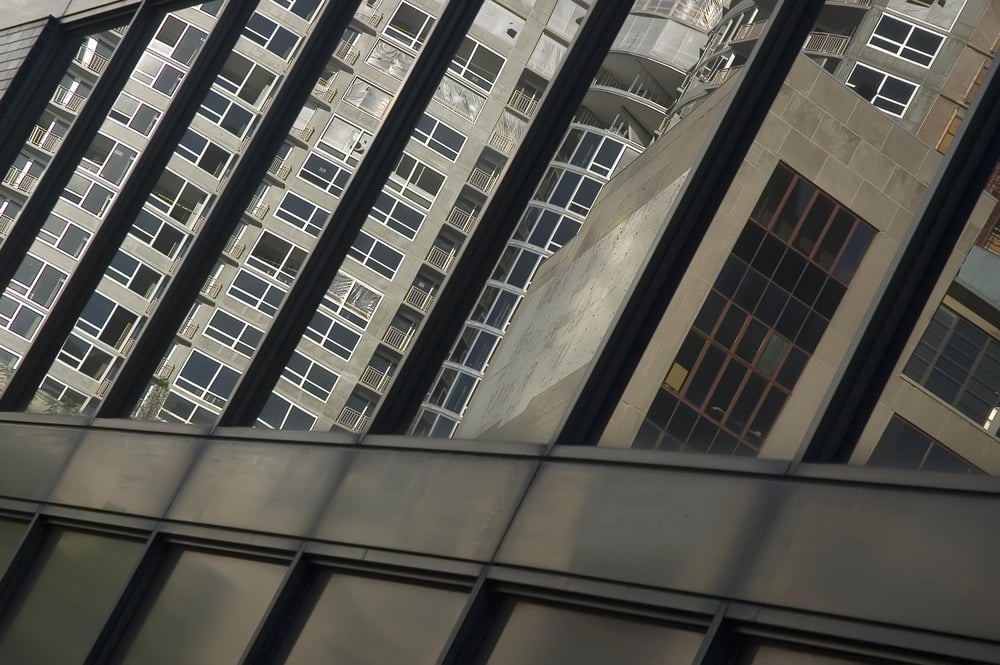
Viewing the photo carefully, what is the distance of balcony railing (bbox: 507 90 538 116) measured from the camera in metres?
5.94

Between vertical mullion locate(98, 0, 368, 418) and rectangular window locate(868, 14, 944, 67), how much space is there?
3.41m

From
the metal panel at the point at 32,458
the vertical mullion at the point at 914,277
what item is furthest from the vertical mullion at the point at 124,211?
the vertical mullion at the point at 914,277

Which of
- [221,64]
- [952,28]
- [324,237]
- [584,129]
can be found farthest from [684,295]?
[221,64]

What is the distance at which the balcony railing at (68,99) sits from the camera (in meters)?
9.71

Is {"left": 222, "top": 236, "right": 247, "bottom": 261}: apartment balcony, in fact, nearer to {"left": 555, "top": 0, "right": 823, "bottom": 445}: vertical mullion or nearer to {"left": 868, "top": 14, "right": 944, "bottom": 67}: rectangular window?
{"left": 555, "top": 0, "right": 823, "bottom": 445}: vertical mullion

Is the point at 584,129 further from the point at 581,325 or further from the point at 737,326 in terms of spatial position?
the point at 737,326

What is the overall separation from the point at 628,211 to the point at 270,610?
2.20 meters

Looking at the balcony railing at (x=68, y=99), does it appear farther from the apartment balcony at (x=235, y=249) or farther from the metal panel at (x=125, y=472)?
the metal panel at (x=125, y=472)

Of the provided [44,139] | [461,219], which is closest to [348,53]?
[461,219]

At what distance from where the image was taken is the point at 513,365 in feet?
17.7

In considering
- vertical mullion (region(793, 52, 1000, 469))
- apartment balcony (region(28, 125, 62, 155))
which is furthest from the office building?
apartment balcony (region(28, 125, 62, 155))

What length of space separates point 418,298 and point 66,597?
2.36 meters

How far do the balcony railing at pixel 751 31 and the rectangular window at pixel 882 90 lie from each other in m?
0.43

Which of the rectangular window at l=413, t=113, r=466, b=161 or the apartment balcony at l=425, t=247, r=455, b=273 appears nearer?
the apartment balcony at l=425, t=247, r=455, b=273
